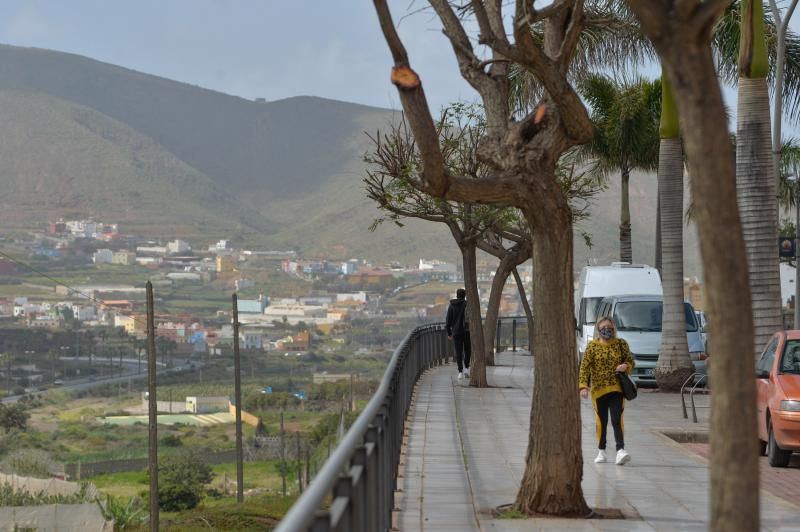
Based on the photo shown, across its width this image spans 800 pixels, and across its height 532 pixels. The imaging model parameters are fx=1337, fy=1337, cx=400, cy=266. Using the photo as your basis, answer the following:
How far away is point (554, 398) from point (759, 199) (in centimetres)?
1074

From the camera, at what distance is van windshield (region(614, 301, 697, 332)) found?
2797 centimetres

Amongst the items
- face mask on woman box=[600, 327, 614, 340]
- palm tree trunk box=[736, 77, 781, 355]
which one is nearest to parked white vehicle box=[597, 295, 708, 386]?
palm tree trunk box=[736, 77, 781, 355]

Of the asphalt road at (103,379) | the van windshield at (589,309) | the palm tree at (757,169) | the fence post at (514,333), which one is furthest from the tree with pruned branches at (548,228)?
the asphalt road at (103,379)

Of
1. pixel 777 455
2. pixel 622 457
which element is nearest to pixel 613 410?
pixel 622 457

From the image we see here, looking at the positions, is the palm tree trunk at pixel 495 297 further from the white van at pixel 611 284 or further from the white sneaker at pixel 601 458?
the white sneaker at pixel 601 458

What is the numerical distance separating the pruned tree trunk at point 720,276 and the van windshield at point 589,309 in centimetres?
2489

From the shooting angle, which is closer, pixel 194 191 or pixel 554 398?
pixel 554 398

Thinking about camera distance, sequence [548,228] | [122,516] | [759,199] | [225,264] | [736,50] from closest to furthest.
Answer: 1. [548,228]
2. [759,199]
3. [736,50]
4. [122,516]
5. [225,264]

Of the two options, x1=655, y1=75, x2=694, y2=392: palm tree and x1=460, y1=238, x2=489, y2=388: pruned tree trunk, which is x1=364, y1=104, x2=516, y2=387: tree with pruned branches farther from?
x1=655, y1=75, x2=694, y2=392: palm tree

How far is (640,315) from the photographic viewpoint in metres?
28.3

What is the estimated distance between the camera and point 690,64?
498 cm

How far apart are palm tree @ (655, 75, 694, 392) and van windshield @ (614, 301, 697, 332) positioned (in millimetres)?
2081

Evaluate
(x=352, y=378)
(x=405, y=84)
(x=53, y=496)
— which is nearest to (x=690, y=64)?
(x=405, y=84)

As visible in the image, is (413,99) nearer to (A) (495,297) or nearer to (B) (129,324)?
(A) (495,297)
